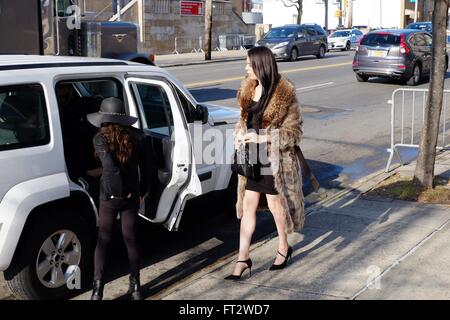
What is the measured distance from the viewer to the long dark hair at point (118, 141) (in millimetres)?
4719

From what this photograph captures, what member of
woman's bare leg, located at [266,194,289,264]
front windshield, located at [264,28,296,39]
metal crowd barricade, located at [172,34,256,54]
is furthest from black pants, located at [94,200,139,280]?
metal crowd barricade, located at [172,34,256,54]

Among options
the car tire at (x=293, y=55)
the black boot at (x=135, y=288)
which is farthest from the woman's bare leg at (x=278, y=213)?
the car tire at (x=293, y=55)

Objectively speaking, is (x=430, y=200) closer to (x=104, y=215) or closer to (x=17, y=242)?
(x=104, y=215)

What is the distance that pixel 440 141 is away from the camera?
38.0 feet

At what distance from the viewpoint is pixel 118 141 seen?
4730 millimetres

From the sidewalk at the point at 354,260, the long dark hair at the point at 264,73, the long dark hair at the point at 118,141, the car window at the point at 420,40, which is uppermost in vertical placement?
the car window at the point at 420,40

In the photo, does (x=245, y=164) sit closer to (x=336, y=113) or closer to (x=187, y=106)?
(x=187, y=106)

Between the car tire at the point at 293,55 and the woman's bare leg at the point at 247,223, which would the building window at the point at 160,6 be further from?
the woman's bare leg at the point at 247,223

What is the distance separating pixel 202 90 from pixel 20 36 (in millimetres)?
7698

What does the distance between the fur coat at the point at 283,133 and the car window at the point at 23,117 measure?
4.94ft

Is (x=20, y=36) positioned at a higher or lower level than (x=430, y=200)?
higher

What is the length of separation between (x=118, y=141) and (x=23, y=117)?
28.5 inches

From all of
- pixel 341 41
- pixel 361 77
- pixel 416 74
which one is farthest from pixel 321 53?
pixel 416 74

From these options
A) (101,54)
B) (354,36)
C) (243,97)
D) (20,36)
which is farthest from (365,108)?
(354,36)
